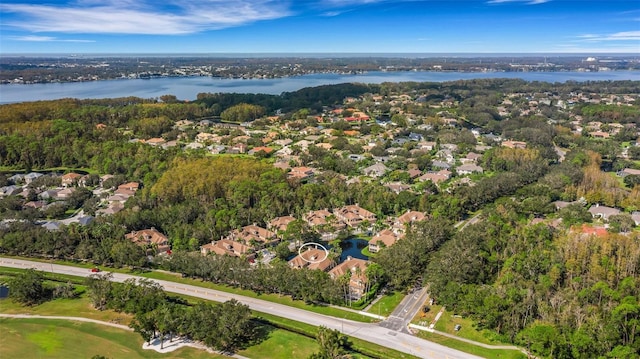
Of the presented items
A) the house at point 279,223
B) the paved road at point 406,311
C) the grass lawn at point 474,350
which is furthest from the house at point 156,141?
the grass lawn at point 474,350

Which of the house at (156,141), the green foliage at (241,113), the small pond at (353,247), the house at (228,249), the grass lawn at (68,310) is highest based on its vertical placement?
the green foliage at (241,113)

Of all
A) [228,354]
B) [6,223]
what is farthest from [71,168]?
[228,354]

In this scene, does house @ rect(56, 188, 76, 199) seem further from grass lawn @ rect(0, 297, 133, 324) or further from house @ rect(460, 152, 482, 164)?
house @ rect(460, 152, 482, 164)

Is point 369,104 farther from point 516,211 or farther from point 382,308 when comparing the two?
point 382,308

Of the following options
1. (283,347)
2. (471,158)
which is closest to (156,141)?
(471,158)

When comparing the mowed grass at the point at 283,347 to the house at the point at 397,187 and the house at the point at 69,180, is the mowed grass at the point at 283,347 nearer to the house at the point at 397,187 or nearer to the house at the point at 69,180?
the house at the point at 397,187

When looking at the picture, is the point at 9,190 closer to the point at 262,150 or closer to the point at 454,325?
the point at 262,150

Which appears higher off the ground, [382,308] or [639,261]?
[639,261]
